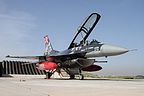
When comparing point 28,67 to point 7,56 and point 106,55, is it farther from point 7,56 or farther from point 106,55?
point 106,55

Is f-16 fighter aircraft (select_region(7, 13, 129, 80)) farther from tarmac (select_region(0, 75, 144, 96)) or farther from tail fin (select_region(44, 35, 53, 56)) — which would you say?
tarmac (select_region(0, 75, 144, 96))

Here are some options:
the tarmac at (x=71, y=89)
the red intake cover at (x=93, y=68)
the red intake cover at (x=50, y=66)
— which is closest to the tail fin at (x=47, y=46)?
the red intake cover at (x=50, y=66)

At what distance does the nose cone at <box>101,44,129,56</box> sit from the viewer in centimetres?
1787

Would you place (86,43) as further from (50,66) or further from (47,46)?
(47,46)

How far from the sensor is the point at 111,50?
18.4 meters

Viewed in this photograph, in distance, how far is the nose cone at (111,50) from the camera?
58.6ft

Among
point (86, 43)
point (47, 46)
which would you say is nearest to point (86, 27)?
point (86, 43)

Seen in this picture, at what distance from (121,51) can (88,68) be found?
7044 mm

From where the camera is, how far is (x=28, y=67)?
4694 centimetres

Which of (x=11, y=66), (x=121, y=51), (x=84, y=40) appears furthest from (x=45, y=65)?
(x=11, y=66)

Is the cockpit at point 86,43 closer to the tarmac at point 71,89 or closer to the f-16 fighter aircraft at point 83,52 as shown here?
the f-16 fighter aircraft at point 83,52

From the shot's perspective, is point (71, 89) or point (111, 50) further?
point (111, 50)

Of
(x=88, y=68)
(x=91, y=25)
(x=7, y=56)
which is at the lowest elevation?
(x=88, y=68)

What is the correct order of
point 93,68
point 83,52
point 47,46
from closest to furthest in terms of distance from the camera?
point 83,52 → point 93,68 → point 47,46
